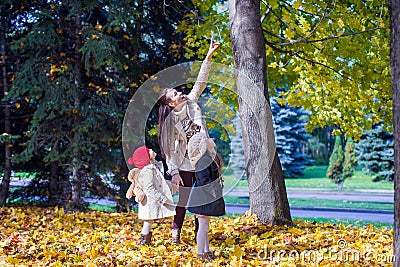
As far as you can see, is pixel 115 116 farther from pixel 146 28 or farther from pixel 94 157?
pixel 146 28

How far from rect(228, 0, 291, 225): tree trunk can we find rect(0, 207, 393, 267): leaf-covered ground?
0.88 ft

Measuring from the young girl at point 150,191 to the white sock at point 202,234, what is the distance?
0.75 meters

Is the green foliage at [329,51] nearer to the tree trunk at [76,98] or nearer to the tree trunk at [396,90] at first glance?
the tree trunk at [76,98]

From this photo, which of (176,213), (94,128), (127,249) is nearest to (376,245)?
(176,213)

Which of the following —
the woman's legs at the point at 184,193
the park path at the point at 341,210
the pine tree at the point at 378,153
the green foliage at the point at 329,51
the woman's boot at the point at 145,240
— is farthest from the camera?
the pine tree at the point at 378,153

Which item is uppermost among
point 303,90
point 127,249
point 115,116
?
point 303,90

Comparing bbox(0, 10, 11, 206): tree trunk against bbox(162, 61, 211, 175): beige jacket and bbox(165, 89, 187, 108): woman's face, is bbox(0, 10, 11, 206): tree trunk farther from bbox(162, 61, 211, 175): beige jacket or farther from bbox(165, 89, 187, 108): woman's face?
bbox(165, 89, 187, 108): woman's face

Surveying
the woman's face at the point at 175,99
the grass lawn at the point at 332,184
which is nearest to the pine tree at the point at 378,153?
the grass lawn at the point at 332,184

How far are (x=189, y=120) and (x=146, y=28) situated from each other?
5372mm

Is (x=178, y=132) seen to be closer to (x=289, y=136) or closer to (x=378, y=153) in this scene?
(x=378, y=153)

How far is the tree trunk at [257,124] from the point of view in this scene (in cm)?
534

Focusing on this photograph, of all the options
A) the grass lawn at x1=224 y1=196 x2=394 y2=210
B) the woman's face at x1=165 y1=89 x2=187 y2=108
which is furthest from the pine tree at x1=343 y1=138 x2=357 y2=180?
the woman's face at x1=165 y1=89 x2=187 y2=108

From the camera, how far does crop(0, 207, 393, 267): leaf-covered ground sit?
12.9 ft

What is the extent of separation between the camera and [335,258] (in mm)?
3930
